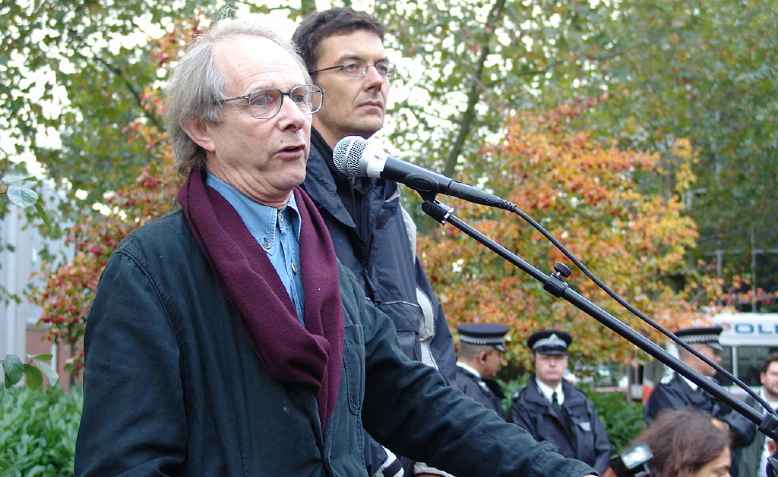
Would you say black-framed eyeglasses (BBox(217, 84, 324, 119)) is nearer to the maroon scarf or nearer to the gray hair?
the gray hair

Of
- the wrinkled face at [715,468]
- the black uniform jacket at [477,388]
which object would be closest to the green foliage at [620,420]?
the black uniform jacket at [477,388]

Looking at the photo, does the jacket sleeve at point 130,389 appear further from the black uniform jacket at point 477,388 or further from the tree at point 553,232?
the tree at point 553,232

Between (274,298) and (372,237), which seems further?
(372,237)

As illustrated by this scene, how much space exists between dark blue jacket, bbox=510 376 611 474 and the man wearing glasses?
171 inches

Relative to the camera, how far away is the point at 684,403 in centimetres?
783

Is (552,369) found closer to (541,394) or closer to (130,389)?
(541,394)

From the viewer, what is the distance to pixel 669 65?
59.4ft

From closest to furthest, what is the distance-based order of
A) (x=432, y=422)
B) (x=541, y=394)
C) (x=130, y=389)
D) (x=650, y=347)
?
1. (x=130, y=389)
2. (x=650, y=347)
3. (x=432, y=422)
4. (x=541, y=394)

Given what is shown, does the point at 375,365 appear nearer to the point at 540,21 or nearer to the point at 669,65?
the point at 540,21

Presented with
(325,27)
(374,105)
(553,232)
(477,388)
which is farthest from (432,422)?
→ (553,232)

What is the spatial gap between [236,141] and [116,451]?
0.77 metres

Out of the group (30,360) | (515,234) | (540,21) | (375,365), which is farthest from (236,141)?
(540,21)

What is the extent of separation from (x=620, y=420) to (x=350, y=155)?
9088mm

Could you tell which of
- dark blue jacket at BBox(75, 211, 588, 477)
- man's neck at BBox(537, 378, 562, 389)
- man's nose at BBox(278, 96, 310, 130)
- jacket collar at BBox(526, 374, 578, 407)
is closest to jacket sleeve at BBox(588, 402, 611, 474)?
jacket collar at BBox(526, 374, 578, 407)
